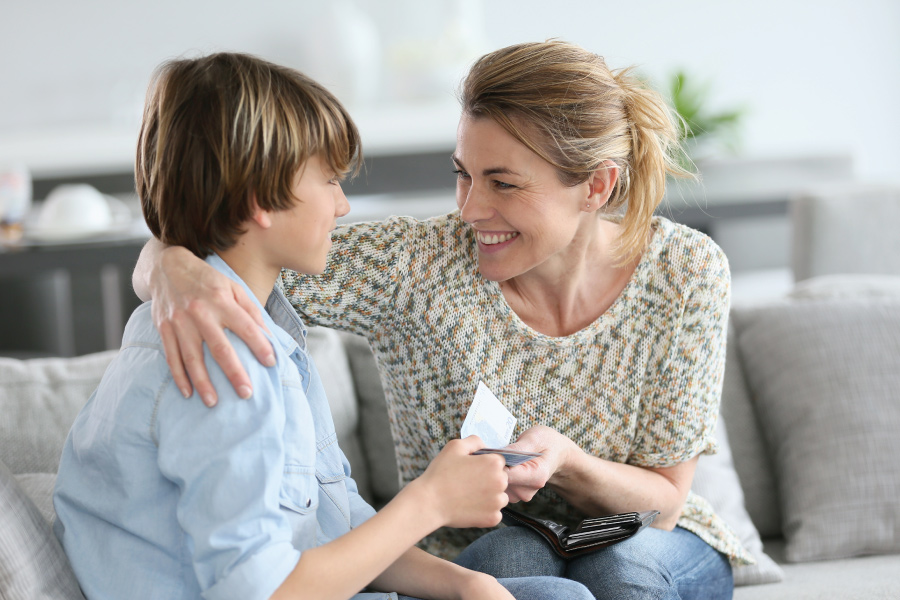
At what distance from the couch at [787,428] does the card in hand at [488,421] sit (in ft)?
1.68

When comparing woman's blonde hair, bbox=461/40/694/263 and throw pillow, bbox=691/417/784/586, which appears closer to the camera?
woman's blonde hair, bbox=461/40/694/263

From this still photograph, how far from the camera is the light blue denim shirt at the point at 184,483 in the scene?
81cm

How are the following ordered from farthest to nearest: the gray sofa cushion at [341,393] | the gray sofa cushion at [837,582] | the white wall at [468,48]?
the white wall at [468,48]
the gray sofa cushion at [341,393]
the gray sofa cushion at [837,582]

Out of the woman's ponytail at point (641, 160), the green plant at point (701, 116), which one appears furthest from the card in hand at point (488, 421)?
the green plant at point (701, 116)

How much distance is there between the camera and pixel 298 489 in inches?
36.9

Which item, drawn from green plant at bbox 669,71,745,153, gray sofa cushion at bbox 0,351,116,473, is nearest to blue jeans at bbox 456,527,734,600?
gray sofa cushion at bbox 0,351,116,473

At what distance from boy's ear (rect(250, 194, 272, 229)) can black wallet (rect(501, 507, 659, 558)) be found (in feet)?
1.99

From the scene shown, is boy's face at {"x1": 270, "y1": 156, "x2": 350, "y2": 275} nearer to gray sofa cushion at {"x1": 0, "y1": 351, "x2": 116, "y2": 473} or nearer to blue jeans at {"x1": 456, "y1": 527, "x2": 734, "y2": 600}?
blue jeans at {"x1": 456, "y1": 527, "x2": 734, "y2": 600}

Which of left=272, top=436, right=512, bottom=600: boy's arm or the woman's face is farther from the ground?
the woman's face

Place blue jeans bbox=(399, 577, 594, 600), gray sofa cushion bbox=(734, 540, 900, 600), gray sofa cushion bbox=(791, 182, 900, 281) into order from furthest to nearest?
gray sofa cushion bbox=(791, 182, 900, 281)
gray sofa cushion bbox=(734, 540, 900, 600)
blue jeans bbox=(399, 577, 594, 600)

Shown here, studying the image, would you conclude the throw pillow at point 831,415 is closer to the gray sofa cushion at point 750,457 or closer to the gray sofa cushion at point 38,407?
the gray sofa cushion at point 750,457

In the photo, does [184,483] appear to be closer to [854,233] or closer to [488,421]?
[488,421]

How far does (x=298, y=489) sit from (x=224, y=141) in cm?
38

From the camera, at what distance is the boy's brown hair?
91 centimetres
